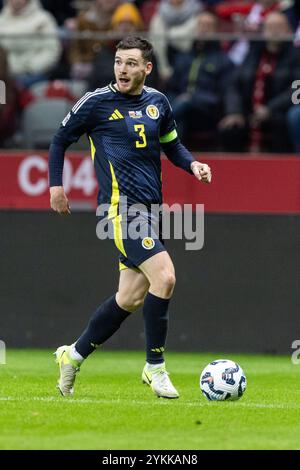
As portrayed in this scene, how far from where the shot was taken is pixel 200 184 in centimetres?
1404

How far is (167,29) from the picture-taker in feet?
51.8

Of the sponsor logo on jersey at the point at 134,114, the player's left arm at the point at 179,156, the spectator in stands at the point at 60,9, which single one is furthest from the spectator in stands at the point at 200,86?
the sponsor logo on jersey at the point at 134,114

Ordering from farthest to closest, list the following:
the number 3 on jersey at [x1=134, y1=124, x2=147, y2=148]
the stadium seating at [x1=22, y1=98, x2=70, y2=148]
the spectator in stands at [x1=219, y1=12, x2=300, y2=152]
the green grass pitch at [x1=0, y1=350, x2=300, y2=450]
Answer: the stadium seating at [x1=22, y1=98, x2=70, y2=148]
the spectator in stands at [x1=219, y1=12, x2=300, y2=152]
the number 3 on jersey at [x1=134, y1=124, x2=147, y2=148]
the green grass pitch at [x1=0, y1=350, x2=300, y2=450]

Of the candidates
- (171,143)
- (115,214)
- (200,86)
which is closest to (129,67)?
(171,143)

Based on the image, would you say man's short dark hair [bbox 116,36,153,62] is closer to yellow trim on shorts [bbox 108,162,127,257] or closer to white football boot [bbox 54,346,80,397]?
yellow trim on shorts [bbox 108,162,127,257]

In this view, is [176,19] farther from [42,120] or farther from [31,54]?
[42,120]

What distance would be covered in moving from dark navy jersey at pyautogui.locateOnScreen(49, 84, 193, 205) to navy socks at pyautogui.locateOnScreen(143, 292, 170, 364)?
71cm

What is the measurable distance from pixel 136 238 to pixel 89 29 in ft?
25.8

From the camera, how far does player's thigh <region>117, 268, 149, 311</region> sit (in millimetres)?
8422

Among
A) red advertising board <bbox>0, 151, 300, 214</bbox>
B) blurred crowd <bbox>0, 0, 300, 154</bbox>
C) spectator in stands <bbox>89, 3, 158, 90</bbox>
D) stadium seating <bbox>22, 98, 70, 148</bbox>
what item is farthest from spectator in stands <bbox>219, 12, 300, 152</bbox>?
stadium seating <bbox>22, 98, 70, 148</bbox>

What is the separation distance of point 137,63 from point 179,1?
768cm

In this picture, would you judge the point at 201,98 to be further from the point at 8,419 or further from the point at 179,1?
the point at 8,419
